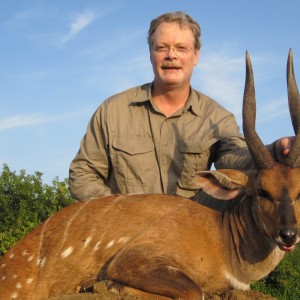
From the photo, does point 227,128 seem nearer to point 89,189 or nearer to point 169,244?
point 89,189

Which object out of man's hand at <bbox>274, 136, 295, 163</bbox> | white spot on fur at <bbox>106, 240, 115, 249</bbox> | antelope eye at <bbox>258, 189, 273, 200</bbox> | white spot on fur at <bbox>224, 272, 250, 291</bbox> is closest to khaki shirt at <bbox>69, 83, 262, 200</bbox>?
man's hand at <bbox>274, 136, 295, 163</bbox>

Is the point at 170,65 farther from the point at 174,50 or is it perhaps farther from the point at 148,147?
the point at 148,147

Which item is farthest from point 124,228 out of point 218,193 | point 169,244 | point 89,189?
point 89,189

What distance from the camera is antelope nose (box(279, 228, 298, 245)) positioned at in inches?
157

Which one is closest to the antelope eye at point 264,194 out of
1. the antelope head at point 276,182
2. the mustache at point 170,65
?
the antelope head at point 276,182

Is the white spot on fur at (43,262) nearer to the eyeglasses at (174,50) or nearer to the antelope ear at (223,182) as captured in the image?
the antelope ear at (223,182)

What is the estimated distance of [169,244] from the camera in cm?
419

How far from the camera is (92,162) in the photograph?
5.82m

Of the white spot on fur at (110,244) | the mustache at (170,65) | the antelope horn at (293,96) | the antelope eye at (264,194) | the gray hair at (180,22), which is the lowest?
the white spot on fur at (110,244)

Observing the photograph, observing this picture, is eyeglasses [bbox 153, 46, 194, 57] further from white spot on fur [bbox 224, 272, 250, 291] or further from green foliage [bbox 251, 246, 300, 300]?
green foliage [bbox 251, 246, 300, 300]

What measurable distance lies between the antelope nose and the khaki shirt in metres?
1.56

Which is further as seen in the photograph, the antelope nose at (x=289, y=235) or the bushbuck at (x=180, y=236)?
the bushbuck at (x=180, y=236)

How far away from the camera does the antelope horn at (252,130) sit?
445 cm

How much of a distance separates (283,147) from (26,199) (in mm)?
6591
